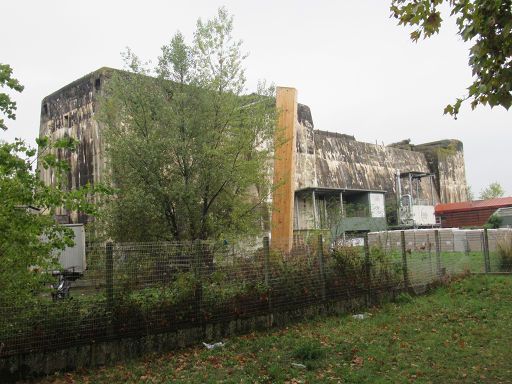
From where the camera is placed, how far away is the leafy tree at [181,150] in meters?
12.6

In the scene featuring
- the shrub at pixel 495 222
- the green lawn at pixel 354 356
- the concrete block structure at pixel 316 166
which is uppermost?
the concrete block structure at pixel 316 166

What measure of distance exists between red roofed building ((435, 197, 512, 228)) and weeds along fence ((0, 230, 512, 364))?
29.5 meters

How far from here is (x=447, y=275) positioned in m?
15.2

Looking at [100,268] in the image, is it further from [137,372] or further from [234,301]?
[234,301]

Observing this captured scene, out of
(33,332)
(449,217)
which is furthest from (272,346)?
(449,217)

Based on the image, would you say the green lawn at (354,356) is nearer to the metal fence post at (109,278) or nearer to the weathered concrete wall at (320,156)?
the metal fence post at (109,278)

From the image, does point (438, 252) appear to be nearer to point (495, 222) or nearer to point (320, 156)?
point (495, 222)

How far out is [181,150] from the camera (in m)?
12.7

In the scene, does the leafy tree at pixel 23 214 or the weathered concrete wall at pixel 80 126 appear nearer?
the leafy tree at pixel 23 214

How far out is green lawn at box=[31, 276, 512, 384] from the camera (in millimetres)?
6836

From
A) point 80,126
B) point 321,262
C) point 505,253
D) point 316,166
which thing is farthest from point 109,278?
point 316,166

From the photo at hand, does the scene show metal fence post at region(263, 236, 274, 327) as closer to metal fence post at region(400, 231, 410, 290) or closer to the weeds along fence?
the weeds along fence

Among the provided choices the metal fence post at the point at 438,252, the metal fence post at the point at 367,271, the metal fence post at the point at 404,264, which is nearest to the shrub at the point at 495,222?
the metal fence post at the point at 438,252

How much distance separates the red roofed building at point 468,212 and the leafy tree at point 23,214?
38.6m
